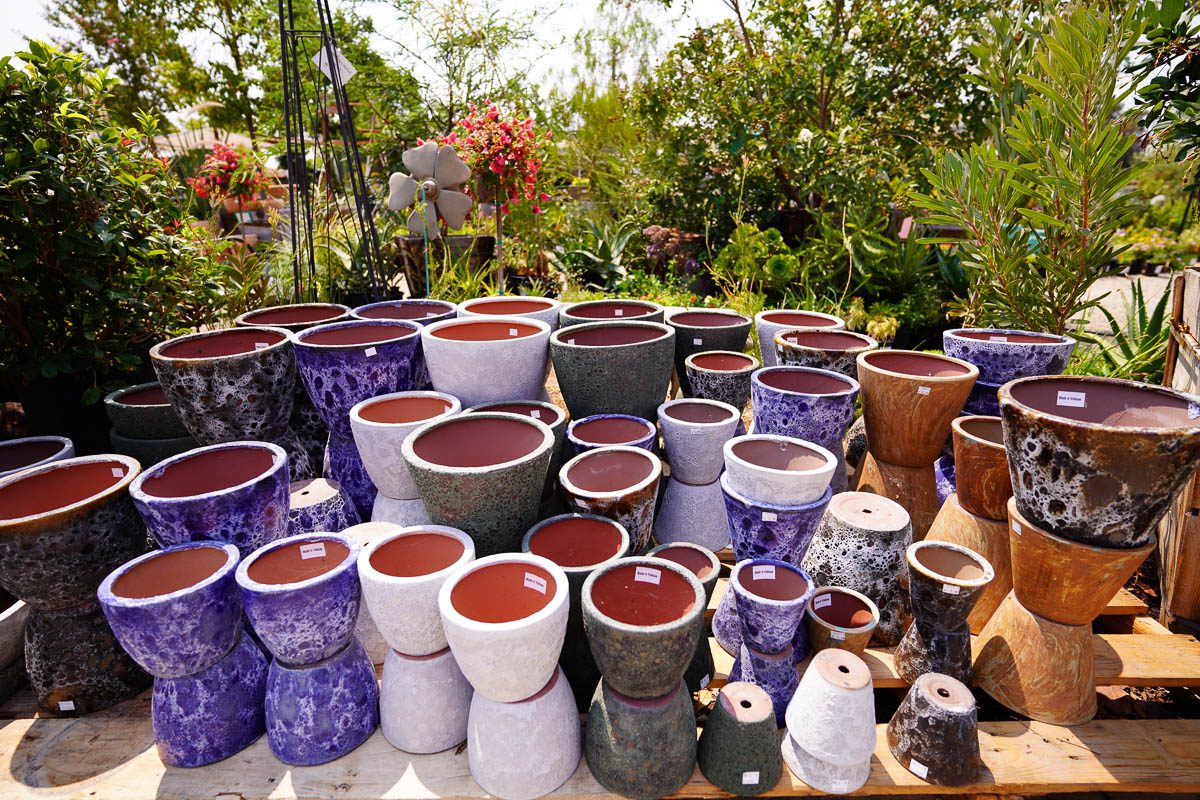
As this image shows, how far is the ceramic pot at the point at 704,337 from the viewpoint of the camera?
7.37 ft

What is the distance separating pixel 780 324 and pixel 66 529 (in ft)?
6.93

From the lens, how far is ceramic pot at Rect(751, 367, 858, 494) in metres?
1.76

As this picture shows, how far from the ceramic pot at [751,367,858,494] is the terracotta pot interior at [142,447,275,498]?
1302 millimetres

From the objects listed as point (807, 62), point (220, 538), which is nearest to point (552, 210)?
point (807, 62)

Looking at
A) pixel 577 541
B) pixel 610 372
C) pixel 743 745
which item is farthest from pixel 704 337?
pixel 743 745

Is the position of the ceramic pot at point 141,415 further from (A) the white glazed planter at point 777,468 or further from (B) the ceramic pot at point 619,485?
(A) the white glazed planter at point 777,468

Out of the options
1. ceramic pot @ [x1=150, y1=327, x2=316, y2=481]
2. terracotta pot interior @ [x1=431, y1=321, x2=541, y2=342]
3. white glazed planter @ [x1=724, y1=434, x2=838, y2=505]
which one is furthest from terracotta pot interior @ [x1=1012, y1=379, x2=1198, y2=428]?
ceramic pot @ [x1=150, y1=327, x2=316, y2=481]

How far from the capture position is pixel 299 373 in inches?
77.0

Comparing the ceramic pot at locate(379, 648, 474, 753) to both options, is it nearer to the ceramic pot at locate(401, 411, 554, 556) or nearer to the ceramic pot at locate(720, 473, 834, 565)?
the ceramic pot at locate(401, 411, 554, 556)

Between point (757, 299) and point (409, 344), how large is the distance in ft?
8.81

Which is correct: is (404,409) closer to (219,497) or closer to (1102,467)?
(219,497)

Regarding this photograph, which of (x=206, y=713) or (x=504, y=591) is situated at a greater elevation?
(x=504, y=591)

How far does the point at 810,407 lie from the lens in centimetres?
176

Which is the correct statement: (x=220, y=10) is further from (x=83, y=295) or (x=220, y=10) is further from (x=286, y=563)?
(x=286, y=563)
